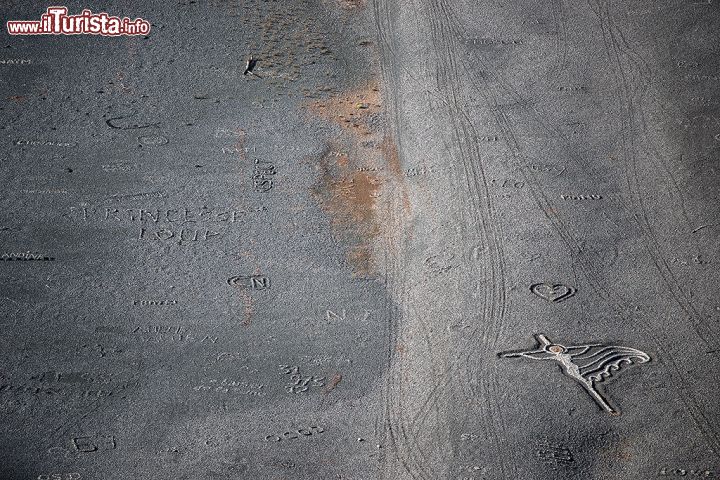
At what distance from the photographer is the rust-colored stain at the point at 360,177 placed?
916 cm

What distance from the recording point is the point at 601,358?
7.84 metres

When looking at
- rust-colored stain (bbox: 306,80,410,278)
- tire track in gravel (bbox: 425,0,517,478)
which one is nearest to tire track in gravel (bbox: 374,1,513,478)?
tire track in gravel (bbox: 425,0,517,478)

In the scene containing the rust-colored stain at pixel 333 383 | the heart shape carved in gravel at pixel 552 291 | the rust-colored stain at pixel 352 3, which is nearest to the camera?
the rust-colored stain at pixel 333 383

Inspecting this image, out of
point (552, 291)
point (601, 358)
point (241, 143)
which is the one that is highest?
point (241, 143)

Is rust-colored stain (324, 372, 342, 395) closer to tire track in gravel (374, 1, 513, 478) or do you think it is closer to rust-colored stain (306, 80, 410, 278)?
tire track in gravel (374, 1, 513, 478)

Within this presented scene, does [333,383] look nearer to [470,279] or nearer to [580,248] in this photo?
[470,279]

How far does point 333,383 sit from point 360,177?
9.48ft

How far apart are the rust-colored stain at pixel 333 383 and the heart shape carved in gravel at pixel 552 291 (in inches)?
82.4

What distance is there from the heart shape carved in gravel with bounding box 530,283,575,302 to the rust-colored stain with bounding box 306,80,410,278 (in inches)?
61.7

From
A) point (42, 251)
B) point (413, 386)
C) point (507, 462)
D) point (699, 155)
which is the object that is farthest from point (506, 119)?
point (42, 251)

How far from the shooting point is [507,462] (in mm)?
7043

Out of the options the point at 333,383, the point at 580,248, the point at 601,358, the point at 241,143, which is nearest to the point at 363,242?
the point at 333,383

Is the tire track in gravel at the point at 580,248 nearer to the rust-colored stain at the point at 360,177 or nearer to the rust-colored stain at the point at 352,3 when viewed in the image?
the rust-colored stain at the point at 360,177

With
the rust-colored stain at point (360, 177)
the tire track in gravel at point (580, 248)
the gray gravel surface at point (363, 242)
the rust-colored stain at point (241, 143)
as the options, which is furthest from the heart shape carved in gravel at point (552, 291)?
the rust-colored stain at point (241, 143)
